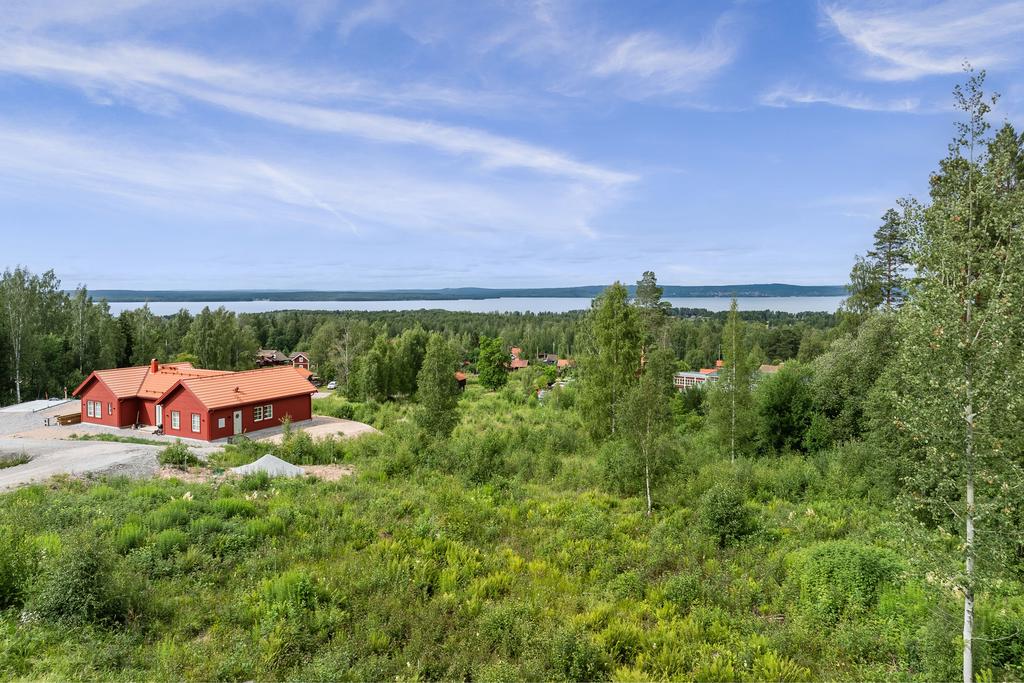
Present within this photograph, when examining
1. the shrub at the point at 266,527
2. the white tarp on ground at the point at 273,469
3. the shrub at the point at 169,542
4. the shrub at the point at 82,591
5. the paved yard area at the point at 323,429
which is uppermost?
the shrub at the point at 82,591

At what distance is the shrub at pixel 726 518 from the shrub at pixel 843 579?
2552mm

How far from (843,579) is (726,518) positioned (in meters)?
3.72

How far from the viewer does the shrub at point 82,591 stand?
746 centimetres

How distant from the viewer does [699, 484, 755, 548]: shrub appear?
13.0m

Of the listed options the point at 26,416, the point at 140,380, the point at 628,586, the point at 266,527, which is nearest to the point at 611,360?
the point at 628,586

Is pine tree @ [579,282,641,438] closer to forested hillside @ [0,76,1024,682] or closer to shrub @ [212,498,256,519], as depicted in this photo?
forested hillside @ [0,76,1024,682]

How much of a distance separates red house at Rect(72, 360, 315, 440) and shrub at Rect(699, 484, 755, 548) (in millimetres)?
25203

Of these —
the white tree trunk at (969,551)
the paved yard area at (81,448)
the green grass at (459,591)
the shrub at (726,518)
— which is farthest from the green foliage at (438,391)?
the white tree trunk at (969,551)

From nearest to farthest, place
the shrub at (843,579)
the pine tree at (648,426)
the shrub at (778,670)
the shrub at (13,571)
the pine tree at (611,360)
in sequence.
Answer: the shrub at (778,670) < the shrub at (13,571) < the shrub at (843,579) < the pine tree at (648,426) < the pine tree at (611,360)

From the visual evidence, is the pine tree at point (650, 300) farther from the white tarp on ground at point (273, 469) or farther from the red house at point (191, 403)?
the white tarp on ground at point (273, 469)

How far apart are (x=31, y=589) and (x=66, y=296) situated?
56.0 m

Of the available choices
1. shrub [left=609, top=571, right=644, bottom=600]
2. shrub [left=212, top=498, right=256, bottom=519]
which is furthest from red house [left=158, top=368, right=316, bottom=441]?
shrub [left=609, top=571, right=644, bottom=600]

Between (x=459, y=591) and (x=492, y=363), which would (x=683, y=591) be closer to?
(x=459, y=591)

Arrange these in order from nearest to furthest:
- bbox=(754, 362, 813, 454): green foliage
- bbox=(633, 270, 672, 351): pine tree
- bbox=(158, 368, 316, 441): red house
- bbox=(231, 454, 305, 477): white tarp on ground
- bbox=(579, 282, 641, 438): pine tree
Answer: bbox=(231, 454, 305, 477): white tarp on ground → bbox=(579, 282, 641, 438): pine tree → bbox=(754, 362, 813, 454): green foliage → bbox=(158, 368, 316, 441): red house → bbox=(633, 270, 672, 351): pine tree
